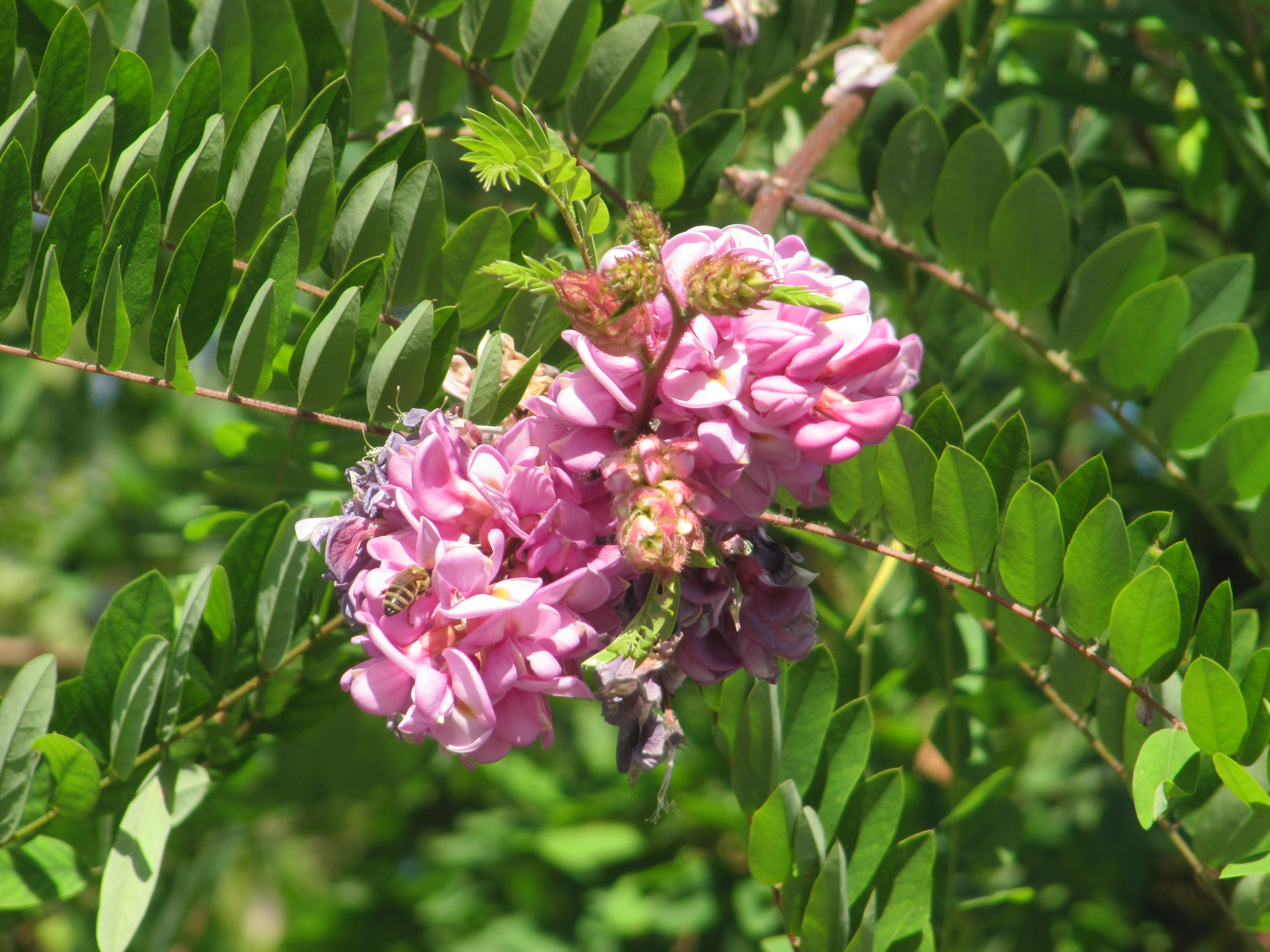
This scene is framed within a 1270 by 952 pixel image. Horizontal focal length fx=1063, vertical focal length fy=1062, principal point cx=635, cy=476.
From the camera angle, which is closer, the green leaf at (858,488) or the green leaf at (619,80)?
the green leaf at (858,488)

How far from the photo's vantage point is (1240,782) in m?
1.19

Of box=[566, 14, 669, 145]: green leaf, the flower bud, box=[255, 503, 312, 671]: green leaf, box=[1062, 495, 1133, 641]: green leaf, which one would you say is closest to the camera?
the flower bud

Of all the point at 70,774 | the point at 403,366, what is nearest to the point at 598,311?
the point at 403,366

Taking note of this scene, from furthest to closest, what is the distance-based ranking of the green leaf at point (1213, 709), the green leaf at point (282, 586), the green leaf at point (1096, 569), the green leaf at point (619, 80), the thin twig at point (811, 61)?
the thin twig at point (811, 61) < the green leaf at point (619, 80) < the green leaf at point (282, 586) < the green leaf at point (1096, 569) < the green leaf at point (1213, 709)

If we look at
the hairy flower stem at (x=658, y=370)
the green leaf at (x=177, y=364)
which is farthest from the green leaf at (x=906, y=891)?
the green leaf at (x=177, y=364)

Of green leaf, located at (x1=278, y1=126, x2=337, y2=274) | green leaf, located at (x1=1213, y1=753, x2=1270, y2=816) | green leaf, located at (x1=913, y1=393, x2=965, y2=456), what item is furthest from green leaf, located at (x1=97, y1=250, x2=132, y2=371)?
green leaf, located at (x1=1213, y1=753, x2=1270, y2=816)

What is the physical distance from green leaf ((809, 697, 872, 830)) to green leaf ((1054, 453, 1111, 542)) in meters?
0.37

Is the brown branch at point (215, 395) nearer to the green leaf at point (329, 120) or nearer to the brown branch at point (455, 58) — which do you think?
the green leaf at point (329, 120)

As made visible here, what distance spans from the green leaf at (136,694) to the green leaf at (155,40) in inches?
31.9

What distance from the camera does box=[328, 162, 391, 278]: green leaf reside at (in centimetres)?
147

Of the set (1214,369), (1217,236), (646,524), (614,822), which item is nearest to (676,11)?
(1214,369)

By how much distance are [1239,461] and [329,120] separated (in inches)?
59.0

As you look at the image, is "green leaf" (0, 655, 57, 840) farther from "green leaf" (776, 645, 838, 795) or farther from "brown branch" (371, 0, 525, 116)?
"brown branch" (371, 0, 525, 116)

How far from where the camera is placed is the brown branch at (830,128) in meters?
1.81
